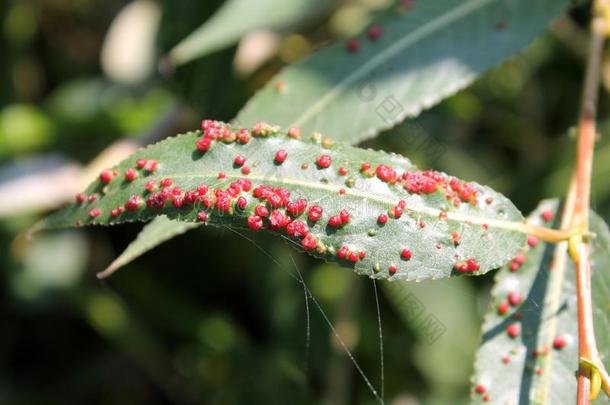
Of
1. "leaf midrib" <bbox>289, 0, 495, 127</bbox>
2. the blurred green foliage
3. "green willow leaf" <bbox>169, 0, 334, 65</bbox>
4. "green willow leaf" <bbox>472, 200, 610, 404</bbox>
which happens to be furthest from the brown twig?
"green willow leaf" <bbox>169, 0, 334, 65</bbox>

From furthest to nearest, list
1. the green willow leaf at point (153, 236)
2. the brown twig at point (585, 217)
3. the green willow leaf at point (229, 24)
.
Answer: the green willow leaf at point (229, 24) → the green willow leaf at point (153, 236) → the brown twig at point (585, 217)

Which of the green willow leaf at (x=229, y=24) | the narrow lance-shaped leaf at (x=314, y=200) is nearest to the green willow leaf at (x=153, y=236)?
the narrow lance-shaped leaf at (x=314, y=200)

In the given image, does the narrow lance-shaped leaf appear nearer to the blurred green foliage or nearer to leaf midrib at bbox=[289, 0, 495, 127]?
leaf midrib at bbox=[289, 0, 495, 127]

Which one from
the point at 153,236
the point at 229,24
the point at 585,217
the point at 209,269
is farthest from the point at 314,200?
the point at 209,269

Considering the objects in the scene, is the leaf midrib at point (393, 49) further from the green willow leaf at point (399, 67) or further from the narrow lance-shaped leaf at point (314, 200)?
the narrow lance-shaped leaf at point (314, 200)

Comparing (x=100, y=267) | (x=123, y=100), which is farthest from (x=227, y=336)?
(x=123, y=100)

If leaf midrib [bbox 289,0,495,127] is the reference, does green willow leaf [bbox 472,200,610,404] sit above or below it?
below
